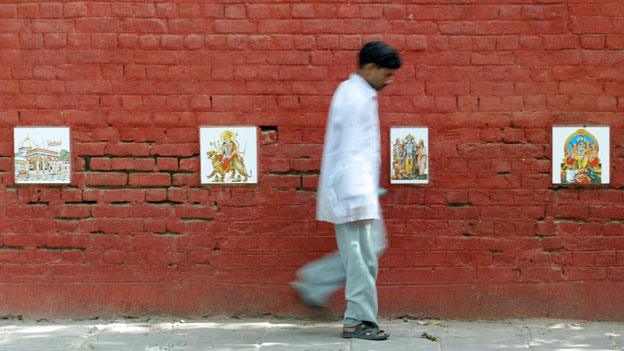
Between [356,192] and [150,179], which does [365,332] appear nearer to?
[356,192]

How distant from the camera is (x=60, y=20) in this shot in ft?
23.1

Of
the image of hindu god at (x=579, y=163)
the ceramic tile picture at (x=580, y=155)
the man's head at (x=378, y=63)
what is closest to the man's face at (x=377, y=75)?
the man's head at (x=378, y=63)

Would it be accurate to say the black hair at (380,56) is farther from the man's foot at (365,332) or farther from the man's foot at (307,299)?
the man's foot at (365,332)

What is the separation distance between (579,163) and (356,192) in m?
1.79

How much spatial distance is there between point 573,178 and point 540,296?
864 millimetres

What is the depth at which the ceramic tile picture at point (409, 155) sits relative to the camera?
7.02 meters

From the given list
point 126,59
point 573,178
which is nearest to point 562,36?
point 573,178

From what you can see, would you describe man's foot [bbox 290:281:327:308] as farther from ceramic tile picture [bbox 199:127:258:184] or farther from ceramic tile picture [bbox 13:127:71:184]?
ceramic tile picture [bbox 13:127:71:184]

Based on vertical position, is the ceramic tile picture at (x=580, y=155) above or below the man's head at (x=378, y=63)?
below

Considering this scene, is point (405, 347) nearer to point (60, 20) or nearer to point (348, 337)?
point (348, 337)

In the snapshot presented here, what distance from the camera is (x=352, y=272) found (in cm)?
641

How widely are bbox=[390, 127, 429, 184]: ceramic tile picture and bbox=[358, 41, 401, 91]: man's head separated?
0.67 meters

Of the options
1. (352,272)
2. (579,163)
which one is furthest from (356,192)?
(579,163)

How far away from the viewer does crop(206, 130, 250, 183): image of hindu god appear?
7051 mm
